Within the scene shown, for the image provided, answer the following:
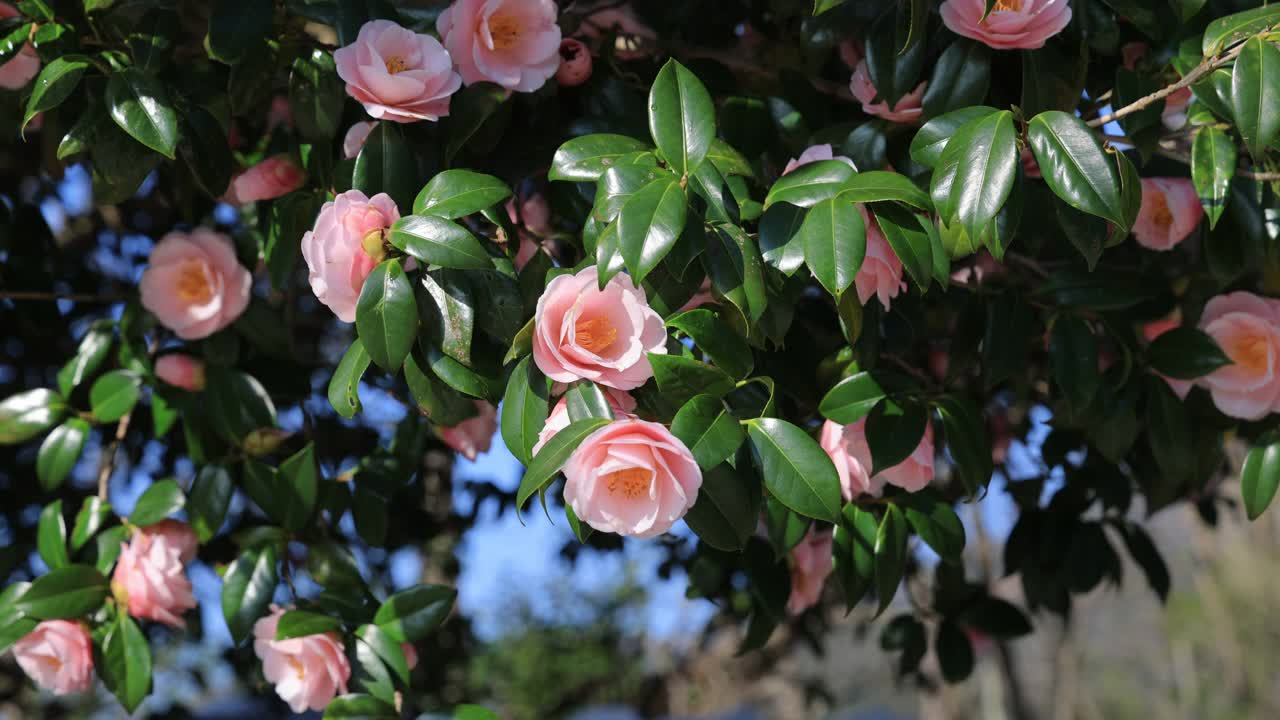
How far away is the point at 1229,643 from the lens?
21.1 ft

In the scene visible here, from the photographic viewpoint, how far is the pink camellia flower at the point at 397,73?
955 mm

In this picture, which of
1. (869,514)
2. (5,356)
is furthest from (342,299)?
(5,356)

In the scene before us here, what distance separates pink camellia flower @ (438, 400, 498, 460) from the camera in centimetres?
137

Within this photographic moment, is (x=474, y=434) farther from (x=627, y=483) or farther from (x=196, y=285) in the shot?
(x=627, y=483)

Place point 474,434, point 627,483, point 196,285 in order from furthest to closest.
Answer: point 474,434 → point 196,285 → point 627,483

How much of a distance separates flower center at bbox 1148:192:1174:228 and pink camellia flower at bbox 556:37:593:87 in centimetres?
64

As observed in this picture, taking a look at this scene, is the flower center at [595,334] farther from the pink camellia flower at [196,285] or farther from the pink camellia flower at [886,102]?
the pink camellia flower at [196,285]

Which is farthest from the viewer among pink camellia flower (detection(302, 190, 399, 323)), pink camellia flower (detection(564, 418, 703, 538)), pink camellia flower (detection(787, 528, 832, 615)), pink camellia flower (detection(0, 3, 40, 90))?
pink camellia flower (detection(787, 528, 832, 615))

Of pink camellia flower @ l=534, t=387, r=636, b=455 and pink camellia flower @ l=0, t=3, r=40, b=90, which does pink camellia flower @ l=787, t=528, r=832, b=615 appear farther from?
pink camellia flower @ l=0, t=3, r=40, b=90

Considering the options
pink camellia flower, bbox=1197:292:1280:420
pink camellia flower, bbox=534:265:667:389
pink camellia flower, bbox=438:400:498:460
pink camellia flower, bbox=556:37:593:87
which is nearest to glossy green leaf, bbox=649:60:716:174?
pink camellia flower, bbox=534:265:667:389

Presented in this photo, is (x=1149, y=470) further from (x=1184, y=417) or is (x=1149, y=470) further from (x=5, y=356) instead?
(x=5, y=356)

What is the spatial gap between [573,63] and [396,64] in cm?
23

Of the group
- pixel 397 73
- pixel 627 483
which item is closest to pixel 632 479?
pixel 627 483

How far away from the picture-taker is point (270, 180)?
1178mm
